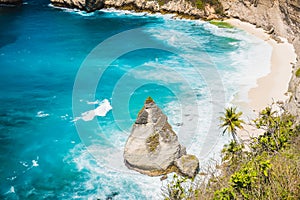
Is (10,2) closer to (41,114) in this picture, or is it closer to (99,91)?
(99,91)

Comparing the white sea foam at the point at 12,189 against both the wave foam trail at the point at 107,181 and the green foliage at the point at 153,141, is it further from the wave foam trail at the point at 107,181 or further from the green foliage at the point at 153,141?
the green foliage at the point at 153,141

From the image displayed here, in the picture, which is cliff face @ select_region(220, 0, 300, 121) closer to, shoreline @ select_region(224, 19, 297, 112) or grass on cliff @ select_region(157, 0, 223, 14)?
grass on cliff @ select_region(157, 0, 223, 14)

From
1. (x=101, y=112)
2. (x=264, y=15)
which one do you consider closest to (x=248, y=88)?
(x=101, y=112)

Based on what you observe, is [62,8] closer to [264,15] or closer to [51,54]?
[51,54]

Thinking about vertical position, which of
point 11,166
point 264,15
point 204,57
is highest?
point 264,15

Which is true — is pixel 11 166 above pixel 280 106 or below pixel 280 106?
below

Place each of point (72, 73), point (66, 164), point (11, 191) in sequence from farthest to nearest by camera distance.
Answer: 1. point (72, 73)
2. point (66, 164)
3. point (11, 191)
